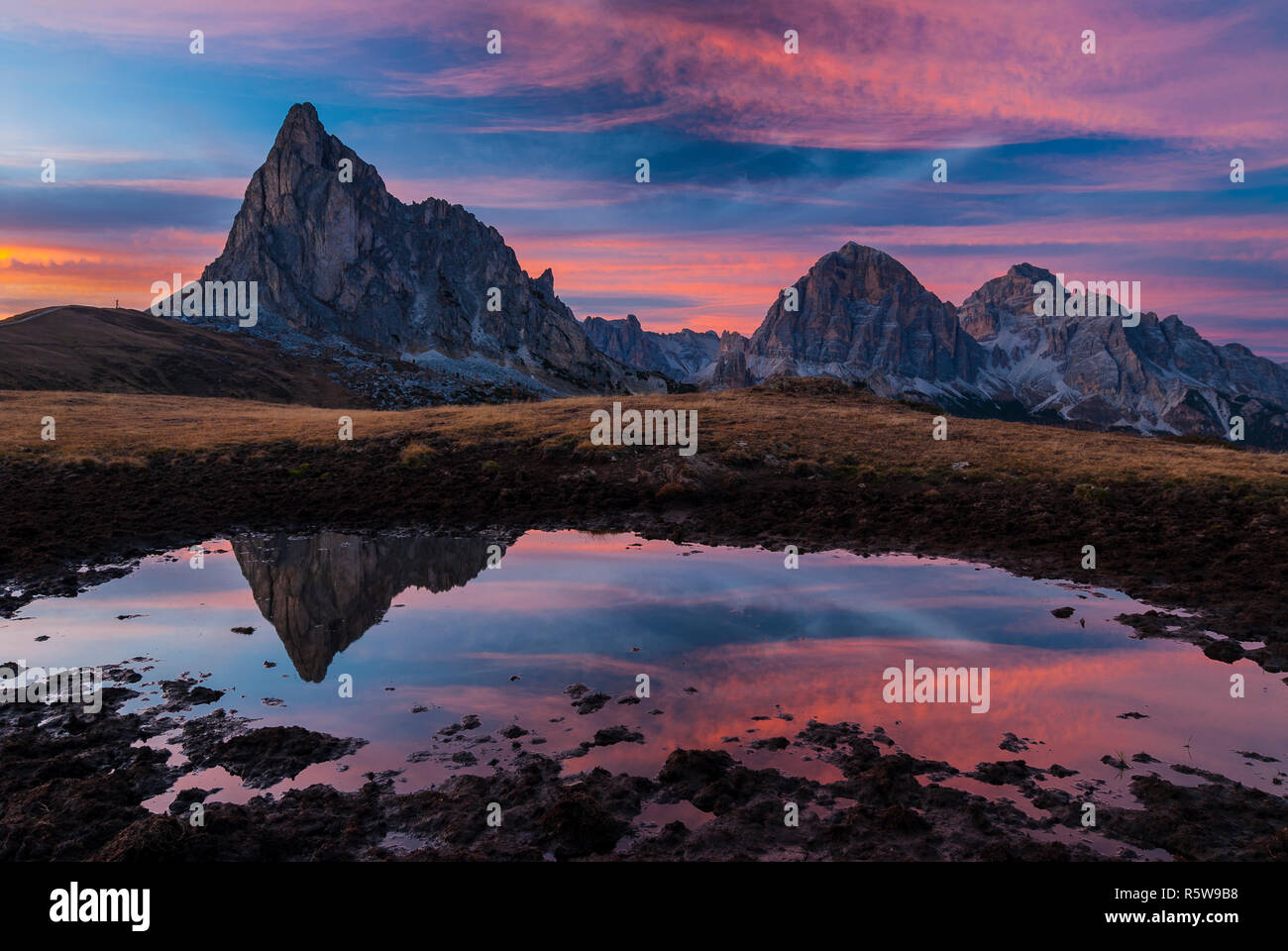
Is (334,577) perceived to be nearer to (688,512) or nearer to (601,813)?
(688,512)

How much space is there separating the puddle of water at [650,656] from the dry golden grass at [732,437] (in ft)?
45.6

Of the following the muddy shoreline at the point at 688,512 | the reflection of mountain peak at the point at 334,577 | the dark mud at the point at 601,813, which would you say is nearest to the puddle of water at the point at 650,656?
the reflection of mountain peak at the point at 334,577

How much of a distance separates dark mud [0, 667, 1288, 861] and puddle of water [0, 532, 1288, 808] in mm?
410

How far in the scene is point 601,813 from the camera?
9.07 m

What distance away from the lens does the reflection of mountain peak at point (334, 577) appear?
53.8 feet

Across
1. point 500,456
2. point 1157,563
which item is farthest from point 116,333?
point 1157,563

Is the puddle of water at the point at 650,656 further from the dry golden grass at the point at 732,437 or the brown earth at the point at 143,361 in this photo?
the brown earth at the point at 143,361

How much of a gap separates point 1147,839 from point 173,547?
87.5 feet

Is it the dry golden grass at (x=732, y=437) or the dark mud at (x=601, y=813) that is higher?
the dry golden grass at (x=732, y=437)

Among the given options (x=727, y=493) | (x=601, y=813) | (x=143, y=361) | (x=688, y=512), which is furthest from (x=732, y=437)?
(x=143, y=361)

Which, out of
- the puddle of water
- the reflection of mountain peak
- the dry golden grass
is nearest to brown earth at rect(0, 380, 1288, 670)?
the dry golden grass

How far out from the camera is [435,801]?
9.62 metres

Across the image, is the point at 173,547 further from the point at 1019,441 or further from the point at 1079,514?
the point at 1019,441

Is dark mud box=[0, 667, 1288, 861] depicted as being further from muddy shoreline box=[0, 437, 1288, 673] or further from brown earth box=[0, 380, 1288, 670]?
→ muddy shoreline box=[0, 437, 1288, 673]
